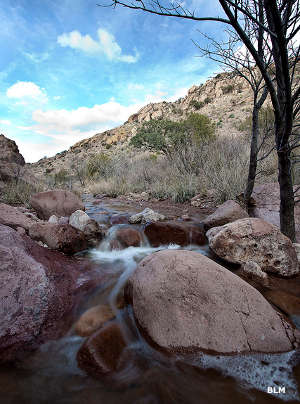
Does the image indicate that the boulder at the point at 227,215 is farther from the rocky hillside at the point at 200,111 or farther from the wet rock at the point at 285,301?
the rocky hillside at the point at 200,111

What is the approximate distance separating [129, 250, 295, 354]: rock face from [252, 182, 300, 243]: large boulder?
222 centimetres

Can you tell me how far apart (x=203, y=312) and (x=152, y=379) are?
1.61 feet

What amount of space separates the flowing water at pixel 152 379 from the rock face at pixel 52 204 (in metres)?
3.34

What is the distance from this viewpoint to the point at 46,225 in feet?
9.13

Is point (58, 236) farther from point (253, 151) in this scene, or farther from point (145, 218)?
point (253, 151)

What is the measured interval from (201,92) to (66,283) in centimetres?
4320

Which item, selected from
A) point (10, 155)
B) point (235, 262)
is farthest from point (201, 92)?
point (235, 262)

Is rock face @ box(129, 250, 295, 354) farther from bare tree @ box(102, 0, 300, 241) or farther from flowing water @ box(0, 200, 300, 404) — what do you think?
bare tree @ box(102, 0, 300, 241)

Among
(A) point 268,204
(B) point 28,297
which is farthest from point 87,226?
(A) point 268,204

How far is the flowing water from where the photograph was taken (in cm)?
105

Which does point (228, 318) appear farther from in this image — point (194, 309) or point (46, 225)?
point (46, 225)

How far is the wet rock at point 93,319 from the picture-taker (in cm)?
146

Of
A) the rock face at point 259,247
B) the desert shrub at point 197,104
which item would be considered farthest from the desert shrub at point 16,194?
the desert shrub at point 197,104

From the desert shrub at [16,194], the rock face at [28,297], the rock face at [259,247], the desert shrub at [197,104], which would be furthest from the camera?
the desert shrub at [197,104]
